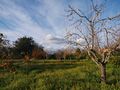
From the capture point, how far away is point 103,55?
16.5 m

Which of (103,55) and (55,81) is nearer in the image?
(103,55)

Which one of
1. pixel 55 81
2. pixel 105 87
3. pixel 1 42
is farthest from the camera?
pixel 55 81

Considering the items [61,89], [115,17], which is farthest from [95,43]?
[61,89]

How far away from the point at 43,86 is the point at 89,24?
202 inches

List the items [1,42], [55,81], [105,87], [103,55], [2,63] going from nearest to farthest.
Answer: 1. [1,42]
2. [2,63]
3. [105,87]
4. [103,55]
5. [55,81]

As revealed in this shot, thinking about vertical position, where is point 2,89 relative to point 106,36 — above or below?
below

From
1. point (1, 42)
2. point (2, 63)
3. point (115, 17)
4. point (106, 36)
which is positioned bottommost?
point (2, 63)

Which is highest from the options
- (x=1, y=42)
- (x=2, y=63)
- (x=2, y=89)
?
(x=1, y=42)

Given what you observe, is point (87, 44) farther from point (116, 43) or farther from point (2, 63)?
point (2, 63)

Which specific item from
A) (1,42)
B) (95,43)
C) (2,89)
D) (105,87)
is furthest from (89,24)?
(1,42)

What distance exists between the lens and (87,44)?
54.6 ft

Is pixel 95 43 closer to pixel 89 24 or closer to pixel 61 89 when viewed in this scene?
pixel 89 24

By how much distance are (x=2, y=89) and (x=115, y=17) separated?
8.96m

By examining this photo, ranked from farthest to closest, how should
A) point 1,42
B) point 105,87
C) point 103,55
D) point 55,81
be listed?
point 55,81, point 103,55, point 105,87, point 1,42
